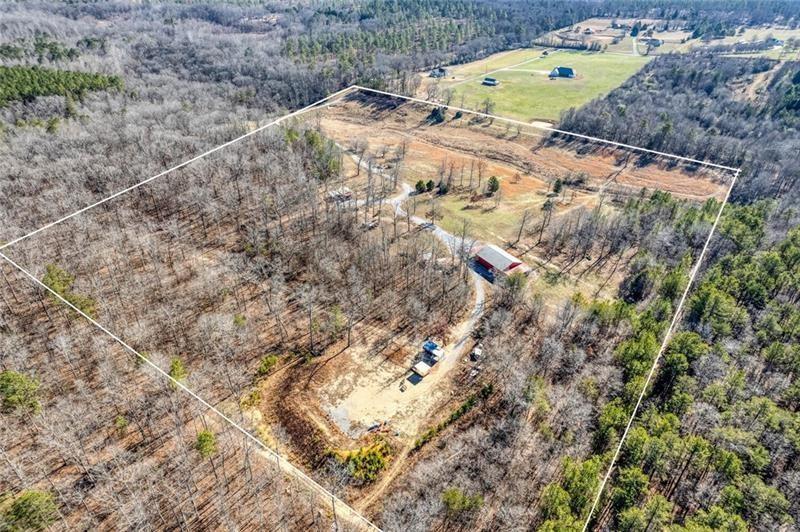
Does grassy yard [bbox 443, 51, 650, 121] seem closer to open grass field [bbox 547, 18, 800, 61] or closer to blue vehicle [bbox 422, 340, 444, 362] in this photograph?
open grass field [bbox 547, 18, 800, 61]

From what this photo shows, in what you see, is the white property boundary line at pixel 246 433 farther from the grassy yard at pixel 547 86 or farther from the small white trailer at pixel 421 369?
the grassy yard at pixel 547 86

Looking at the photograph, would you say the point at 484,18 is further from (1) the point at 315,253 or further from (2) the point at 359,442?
(2) the point at 359,442

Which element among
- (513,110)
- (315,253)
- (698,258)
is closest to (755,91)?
(513,110)

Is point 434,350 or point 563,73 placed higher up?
point 563,73

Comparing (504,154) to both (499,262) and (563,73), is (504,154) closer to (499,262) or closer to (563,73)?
(499,262)

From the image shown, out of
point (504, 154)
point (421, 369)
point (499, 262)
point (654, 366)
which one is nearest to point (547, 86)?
point (504, 154)

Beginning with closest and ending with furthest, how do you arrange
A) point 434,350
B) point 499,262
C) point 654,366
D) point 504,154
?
1. point 654,366
2. point 434,350
3. point 499,262
4. point 504,154

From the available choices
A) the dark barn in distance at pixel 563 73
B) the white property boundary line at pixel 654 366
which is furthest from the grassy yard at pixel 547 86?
the white property boundary line at pixel 654 366
